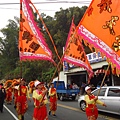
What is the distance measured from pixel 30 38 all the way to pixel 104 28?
3465 millimetres

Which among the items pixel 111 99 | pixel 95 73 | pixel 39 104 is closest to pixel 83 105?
pixel 111 99

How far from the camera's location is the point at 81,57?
12148 millimetres

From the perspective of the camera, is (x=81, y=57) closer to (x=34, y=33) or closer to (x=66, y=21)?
(x=34, y=33)

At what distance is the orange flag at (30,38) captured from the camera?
8758 millimetres

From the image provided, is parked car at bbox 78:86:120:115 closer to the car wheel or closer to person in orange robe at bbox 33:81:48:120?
the car wheel

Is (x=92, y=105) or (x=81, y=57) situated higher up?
(x=81, y=57)

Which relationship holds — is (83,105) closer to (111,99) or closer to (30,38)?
(111,99)

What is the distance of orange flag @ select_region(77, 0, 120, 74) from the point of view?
5.98 metres

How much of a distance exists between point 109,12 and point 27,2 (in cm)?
390

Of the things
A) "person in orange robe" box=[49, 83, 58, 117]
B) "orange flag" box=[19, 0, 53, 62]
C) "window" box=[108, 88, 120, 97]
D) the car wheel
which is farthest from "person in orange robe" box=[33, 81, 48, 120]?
the car wheel

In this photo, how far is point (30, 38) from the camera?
8922 millimetres

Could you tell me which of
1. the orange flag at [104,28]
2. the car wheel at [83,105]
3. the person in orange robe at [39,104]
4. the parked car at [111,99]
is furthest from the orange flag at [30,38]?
the car wheel at [83,105]

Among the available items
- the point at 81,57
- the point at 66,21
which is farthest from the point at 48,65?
the point at 81,57

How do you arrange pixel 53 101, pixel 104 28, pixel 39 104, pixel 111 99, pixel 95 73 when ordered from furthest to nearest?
pixel 95 73 < pixel 53 101 < pixel 111 99 < pixel 39 104 < pixel 104 28
